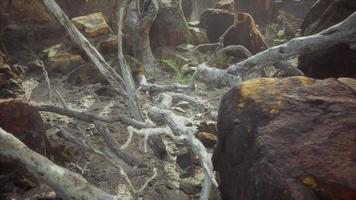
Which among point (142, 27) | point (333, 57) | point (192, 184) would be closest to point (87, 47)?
point (142, 27)

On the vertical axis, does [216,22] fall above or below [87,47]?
below

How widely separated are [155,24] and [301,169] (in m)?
5.62

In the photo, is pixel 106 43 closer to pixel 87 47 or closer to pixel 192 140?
pixel 87 47

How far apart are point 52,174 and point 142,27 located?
14.2 ft

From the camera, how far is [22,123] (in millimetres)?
3182

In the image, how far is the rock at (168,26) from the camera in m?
7.33

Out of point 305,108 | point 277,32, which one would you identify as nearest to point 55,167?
point 305,108

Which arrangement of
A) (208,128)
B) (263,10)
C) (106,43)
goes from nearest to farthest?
(208,128)
(106,43)
(263,10)

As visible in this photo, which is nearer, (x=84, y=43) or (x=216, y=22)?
(x=84, y=43)

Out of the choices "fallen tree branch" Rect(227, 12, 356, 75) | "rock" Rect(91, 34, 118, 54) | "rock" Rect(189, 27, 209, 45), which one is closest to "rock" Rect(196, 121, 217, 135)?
"fallen tree branch" Rect(227, 12, 356, 75)

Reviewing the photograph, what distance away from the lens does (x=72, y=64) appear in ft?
20.1

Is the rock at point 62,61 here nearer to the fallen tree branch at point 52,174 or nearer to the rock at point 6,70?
the rock at point 6,70

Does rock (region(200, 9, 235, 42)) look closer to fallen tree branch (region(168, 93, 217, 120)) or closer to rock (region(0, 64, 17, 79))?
fallen tree branch (region(168, 93, 217, 120))

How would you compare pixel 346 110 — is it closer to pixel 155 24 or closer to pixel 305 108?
pixel 305 108
